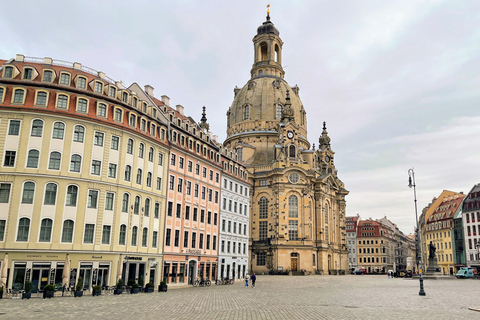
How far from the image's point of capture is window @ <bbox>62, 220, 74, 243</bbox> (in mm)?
35344

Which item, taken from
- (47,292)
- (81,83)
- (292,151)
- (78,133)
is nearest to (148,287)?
(47,292)

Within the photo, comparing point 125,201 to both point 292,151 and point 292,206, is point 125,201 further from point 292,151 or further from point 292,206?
point 292,151

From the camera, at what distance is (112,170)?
39344 mm

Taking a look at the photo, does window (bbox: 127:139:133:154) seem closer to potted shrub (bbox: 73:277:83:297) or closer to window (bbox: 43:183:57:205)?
window (bbox: 43:183:57:205)

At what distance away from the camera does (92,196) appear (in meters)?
37.5

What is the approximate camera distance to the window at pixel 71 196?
36044mm

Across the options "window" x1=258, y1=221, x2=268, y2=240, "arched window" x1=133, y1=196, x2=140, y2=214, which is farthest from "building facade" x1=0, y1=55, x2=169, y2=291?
"window" x1=258, y1=221, x2=268, y2=240

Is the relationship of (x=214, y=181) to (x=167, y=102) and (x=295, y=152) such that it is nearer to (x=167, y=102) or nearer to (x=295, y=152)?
(x=167, y=102)

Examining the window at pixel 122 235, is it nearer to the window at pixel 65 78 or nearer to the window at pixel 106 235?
the window at pixel 106 235

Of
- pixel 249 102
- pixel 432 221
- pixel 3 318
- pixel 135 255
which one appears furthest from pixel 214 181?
pixel 432 221

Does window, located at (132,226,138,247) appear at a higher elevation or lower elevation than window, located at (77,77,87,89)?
lower

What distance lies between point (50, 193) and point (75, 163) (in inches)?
131

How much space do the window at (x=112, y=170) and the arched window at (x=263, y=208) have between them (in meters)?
63.9

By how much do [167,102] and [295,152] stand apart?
50.9 m
